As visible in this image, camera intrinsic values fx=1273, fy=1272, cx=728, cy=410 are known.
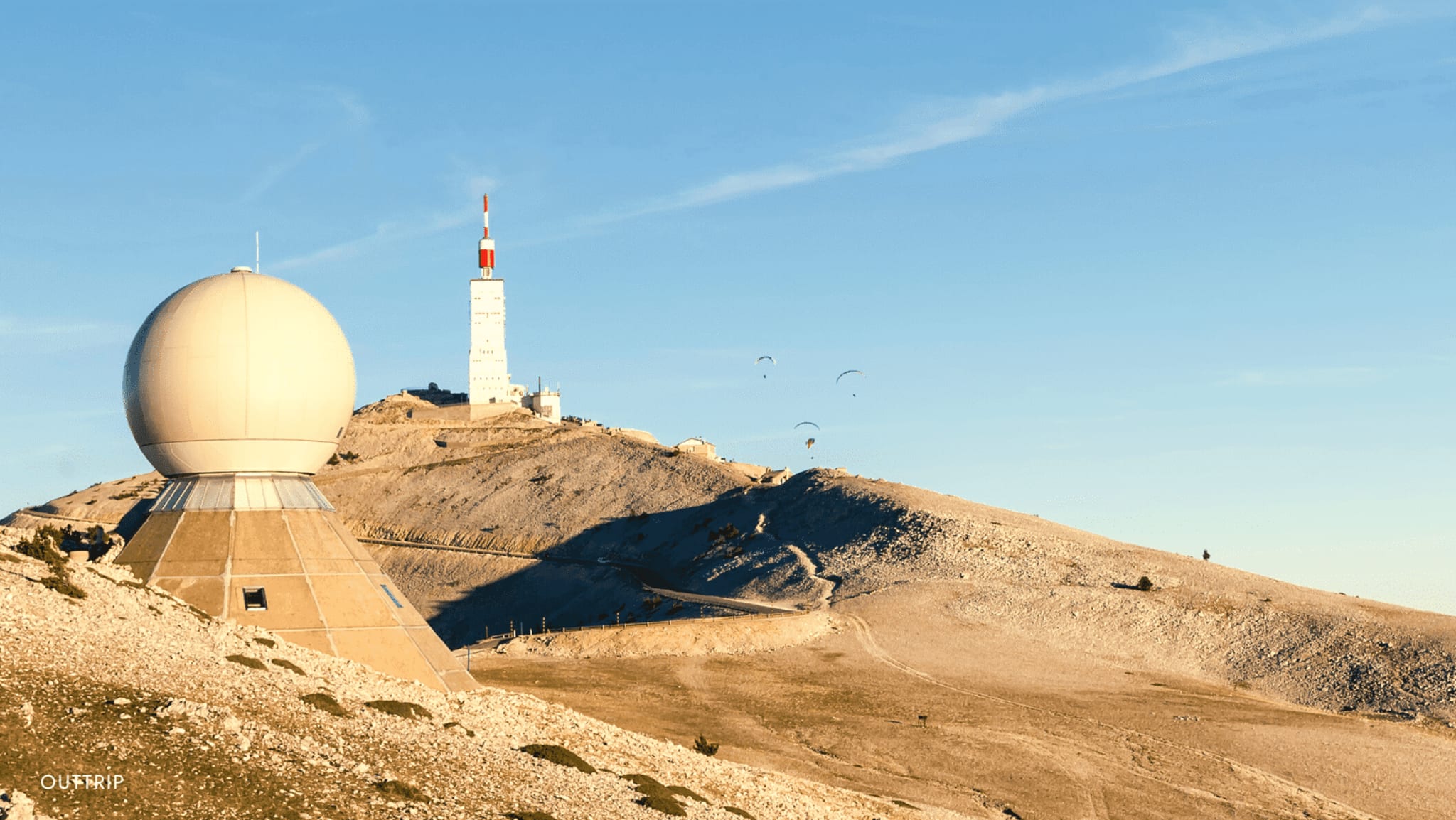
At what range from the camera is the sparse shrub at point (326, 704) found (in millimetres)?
26438

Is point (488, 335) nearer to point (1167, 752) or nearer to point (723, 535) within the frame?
point (723, 535)

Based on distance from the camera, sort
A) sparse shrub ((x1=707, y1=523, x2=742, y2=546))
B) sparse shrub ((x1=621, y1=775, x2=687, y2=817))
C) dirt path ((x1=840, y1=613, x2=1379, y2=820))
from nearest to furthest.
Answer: sparse shrub ((x1=621, y1=775, x2=687, y2=817)) → dirt path ((x1=840, y1=613, x2=1379, y2=820)) → sparse shrub ((x1=707, y1=523, x2=742, y2=546))

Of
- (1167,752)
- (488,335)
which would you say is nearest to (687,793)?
(1167,752)

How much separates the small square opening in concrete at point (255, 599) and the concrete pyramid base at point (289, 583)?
0.02 m

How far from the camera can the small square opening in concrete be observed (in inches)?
1417

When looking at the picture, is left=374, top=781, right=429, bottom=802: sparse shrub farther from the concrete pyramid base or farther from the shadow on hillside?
the shadow on hillside

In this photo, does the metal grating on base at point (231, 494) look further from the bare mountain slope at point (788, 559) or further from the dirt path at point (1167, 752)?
the dirt path at point (1167, 752)

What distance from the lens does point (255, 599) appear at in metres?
36.3

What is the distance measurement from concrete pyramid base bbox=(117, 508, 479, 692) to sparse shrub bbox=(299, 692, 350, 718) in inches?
333

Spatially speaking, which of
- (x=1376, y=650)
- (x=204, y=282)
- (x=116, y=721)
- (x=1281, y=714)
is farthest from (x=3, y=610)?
(x=1376, y=650)

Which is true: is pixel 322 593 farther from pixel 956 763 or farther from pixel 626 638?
pixel 626 638

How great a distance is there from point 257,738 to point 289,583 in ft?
47.7

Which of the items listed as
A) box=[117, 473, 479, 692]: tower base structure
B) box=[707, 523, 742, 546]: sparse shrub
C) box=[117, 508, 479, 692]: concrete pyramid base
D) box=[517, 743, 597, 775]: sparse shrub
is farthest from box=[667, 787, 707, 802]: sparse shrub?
box=[707, 523, 742, 546]: sparse shrub

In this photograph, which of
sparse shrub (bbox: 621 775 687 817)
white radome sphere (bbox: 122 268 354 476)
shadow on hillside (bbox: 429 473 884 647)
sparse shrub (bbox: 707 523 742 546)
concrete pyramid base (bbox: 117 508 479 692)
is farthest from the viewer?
sparse shrub (bbox: 707 523 742 546)
